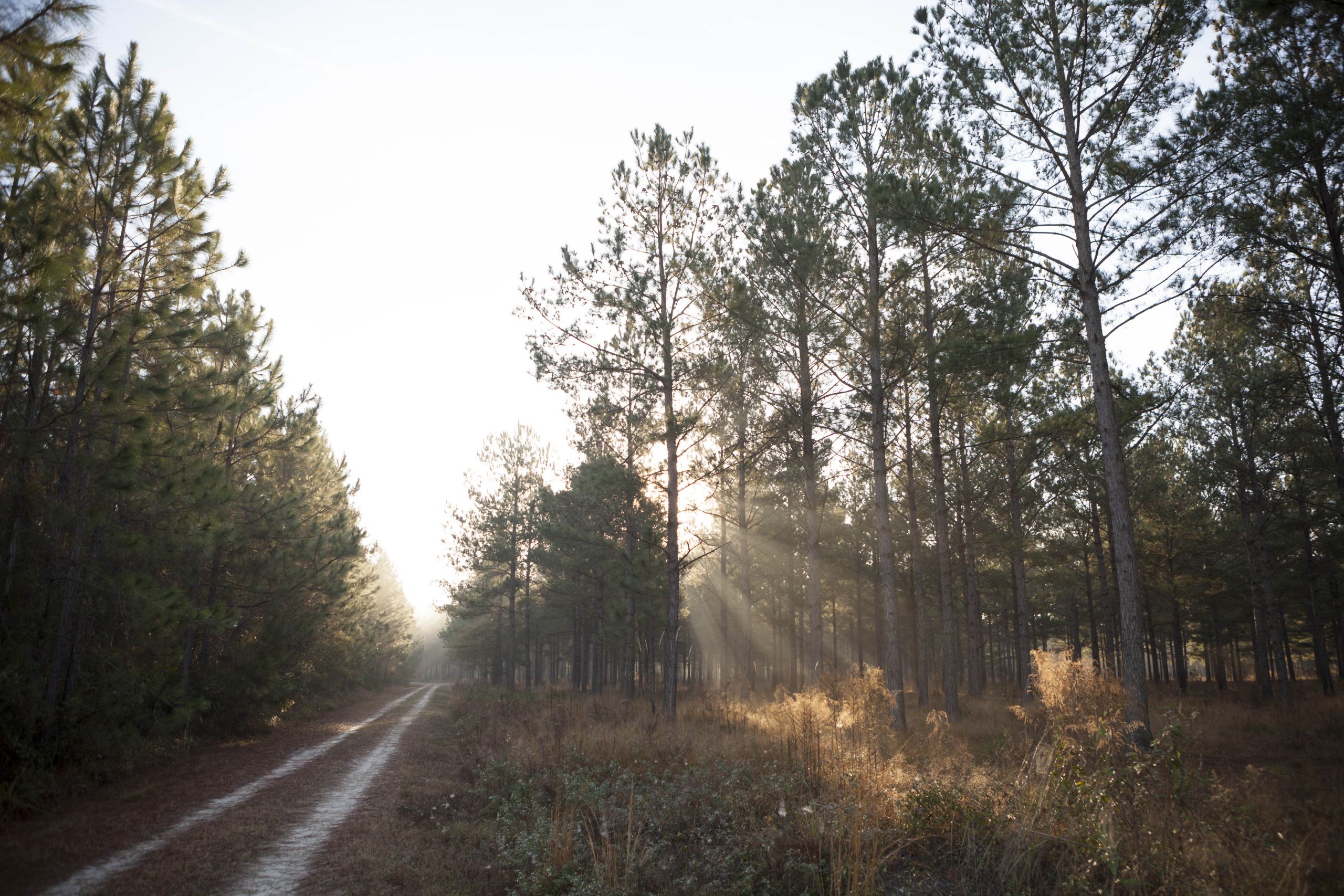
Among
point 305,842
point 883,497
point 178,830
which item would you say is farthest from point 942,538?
point 178,830

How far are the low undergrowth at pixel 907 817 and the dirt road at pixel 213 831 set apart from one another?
74.2 inches

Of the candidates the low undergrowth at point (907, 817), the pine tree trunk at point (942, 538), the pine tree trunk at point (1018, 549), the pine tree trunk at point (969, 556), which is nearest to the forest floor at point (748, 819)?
the low undergrowth at point (907, 817)

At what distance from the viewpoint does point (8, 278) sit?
855cm

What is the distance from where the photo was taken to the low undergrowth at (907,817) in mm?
4387

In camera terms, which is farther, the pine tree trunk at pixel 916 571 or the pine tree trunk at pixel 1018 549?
the pine tree trunk at pixel 1018 549

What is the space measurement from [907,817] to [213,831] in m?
8.07

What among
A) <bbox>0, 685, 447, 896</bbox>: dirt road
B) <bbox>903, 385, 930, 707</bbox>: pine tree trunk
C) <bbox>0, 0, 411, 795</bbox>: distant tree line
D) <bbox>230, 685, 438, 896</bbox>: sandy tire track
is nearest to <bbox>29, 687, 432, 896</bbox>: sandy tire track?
<bbox>0, 685, 447, 896</bbox>: dirt road

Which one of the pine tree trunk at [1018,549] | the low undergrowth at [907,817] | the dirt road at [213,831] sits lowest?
the dirt road at [213,831]

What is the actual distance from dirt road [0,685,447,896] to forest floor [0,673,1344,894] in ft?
0.13

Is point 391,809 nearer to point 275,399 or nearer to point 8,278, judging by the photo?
point 8,278

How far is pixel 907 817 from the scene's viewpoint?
5.86 m

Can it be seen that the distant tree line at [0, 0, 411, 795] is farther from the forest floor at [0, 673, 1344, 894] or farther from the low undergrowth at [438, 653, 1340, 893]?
the low undergrowth at [438, 653, 1340, 893]

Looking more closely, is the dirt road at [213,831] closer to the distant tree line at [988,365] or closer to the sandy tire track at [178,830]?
the sandy tire track at [178,830]

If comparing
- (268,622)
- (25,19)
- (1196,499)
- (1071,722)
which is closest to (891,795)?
(1071,722)
